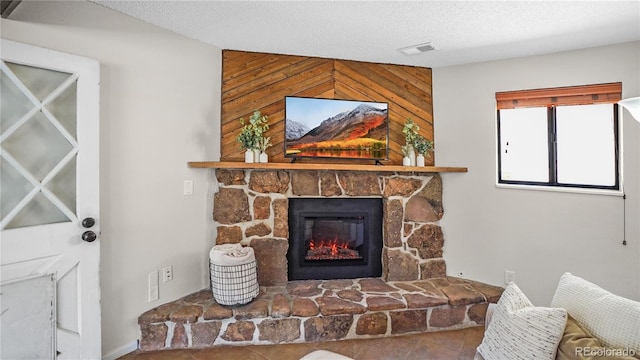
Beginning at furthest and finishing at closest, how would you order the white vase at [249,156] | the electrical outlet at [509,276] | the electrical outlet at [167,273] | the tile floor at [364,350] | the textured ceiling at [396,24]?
the electrical outlet at [509,276] → the white vase at [249,156] → the electrical outlet at [167,273] → the tile floor at [364,350] → the textured ceiling at [396,24]

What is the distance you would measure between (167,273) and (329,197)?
5.07ft

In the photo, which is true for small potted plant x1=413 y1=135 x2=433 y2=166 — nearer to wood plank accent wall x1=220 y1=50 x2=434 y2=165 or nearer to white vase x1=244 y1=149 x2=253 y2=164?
wood plank accent wall x1=220 y1=50 x2=434 y2=165

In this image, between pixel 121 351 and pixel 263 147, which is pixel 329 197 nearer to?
pixel 263 147

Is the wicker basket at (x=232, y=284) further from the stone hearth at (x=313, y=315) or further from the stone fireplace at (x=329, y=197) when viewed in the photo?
the stone fireplace at (x=329, y=197)

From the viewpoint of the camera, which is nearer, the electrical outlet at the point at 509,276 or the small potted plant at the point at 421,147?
the electrical outlet at the point at 509,276

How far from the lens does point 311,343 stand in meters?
2.37

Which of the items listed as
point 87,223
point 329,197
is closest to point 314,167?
point 329,197

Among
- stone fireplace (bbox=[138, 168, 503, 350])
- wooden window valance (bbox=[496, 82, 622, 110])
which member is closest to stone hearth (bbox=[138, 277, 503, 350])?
stone fireplace (bbox=[138, 168, 503, 350])

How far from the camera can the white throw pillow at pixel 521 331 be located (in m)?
1.23

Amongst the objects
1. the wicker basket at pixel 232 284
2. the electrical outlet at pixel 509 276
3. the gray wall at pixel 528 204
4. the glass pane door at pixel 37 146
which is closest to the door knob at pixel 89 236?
the glass pane door at pixel 37 146

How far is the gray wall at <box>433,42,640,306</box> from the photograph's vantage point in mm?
2461

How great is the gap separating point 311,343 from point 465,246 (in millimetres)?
1826

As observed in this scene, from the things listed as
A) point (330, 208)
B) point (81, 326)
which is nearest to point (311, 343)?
point (330, 208)

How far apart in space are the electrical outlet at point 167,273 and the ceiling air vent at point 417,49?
9.03 feet
